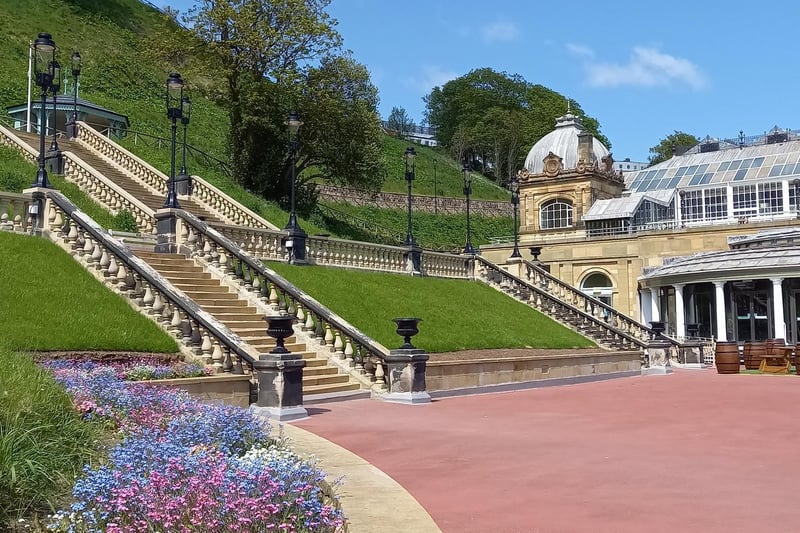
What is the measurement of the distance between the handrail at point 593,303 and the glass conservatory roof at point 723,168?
2451 centimetres

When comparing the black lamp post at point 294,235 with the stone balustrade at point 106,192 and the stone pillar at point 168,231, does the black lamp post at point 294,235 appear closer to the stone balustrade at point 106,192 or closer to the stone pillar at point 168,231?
the stone pillar at point 168,231

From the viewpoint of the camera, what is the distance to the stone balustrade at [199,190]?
29.8 meters

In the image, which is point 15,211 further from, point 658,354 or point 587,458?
point 658,354

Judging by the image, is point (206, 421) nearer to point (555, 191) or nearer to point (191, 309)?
point (191, 309)

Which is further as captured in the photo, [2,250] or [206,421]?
[2,250]

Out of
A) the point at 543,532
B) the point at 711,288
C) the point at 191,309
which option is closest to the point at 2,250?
the point at 191,309

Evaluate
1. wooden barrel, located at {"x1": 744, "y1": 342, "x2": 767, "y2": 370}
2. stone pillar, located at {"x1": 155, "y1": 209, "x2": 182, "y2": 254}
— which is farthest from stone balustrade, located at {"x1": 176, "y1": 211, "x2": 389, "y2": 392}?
wooden barrel, located at {"x1": 744, "y1": 342, "x2": 767, "y2": 370}

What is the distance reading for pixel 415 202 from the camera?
247ft

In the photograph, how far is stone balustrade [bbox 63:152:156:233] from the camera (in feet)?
84.0

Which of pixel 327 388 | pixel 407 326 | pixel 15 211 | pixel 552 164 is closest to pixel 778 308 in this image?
pixel 407 326

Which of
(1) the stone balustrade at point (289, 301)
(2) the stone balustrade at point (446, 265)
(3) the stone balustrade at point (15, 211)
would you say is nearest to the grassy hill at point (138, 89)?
(2) the stone balustrade at point (446, 265)

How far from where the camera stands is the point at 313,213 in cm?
4475

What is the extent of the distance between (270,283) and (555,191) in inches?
1675

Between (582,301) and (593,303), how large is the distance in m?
1.17
